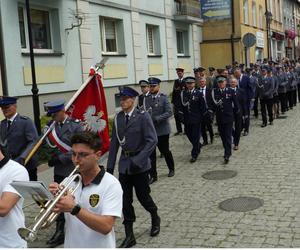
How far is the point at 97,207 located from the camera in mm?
3105

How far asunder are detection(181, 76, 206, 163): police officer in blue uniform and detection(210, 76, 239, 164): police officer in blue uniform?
33 cm

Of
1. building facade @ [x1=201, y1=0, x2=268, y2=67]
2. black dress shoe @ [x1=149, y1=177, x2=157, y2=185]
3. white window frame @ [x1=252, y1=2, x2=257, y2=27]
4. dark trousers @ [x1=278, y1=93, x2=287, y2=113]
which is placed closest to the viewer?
black dress shoe @ [x1=149, y1=177, x2=157, y2=185]

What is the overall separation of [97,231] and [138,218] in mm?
3678

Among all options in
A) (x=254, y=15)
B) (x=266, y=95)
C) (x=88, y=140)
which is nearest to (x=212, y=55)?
(x=254, y=15)

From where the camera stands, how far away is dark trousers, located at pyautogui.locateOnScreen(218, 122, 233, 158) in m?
10.0

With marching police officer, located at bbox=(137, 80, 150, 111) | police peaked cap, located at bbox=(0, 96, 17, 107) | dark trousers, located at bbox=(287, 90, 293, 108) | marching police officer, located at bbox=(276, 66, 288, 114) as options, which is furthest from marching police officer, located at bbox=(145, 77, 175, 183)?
dark trousers, located at bbox=(287, 90, 293, 108)

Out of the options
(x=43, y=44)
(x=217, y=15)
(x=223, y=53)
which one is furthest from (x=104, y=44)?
(x=223, y=53)

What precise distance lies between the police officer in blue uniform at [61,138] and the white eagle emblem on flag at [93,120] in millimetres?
124

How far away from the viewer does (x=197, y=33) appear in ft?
87.9

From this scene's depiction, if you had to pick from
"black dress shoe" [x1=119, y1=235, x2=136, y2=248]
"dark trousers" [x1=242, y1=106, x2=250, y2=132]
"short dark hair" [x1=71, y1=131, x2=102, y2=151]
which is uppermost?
"short dark hair" [x1=71, y1=131, x2=102, y2=151]

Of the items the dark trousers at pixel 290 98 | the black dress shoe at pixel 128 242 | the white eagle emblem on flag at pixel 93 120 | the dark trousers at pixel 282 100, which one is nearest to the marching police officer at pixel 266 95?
the dark trousers at pixel 282 100

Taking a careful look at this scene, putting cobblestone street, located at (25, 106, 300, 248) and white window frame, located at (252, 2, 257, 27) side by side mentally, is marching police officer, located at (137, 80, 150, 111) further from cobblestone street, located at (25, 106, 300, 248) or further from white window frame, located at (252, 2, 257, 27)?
white window frame, located at (252, 2, 257, 27)

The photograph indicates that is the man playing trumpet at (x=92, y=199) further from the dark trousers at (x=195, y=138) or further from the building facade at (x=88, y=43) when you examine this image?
the building facade at (x=88, y=43)

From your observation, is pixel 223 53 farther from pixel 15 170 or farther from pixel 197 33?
pixel 15 170
